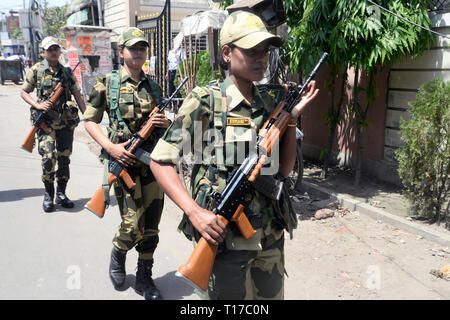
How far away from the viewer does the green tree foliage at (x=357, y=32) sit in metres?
4.71

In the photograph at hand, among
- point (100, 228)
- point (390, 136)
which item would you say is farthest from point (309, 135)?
point (100, 228)

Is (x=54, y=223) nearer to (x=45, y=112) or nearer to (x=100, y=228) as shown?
(x=100, y=228)

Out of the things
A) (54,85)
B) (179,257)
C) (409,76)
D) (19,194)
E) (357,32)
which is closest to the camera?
(179,257)

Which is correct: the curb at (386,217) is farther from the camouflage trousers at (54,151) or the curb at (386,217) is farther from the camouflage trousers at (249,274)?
the camouflage trousers at (54,151)

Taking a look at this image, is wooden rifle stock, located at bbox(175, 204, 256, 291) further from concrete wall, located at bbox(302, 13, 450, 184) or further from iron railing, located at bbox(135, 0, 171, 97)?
iron railing, located at bbox(135, 0, 171, 97)

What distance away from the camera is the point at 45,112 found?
16.3 feet

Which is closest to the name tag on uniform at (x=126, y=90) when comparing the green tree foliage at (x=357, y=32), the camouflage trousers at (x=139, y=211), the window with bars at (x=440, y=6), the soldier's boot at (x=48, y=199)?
the camouflage trousers at (x=139, y=211)

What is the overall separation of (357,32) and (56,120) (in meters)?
3.76

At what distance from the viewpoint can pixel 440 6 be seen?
5.29 m

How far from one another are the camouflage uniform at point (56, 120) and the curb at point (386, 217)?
334 centimetres

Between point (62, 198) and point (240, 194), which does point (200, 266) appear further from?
point (62, 198)

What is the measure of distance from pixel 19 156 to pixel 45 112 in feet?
11.1

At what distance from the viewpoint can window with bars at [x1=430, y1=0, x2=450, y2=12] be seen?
5219 mm

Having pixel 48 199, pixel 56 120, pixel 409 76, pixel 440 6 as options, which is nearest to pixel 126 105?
pixel 56 120
